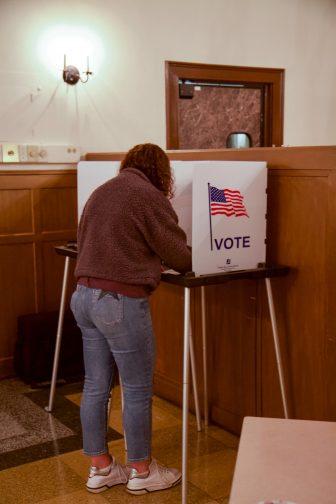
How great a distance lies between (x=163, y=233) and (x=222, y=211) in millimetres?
361

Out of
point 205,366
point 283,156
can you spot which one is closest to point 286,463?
point 283,156

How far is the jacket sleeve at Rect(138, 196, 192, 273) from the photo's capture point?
7.97 ft

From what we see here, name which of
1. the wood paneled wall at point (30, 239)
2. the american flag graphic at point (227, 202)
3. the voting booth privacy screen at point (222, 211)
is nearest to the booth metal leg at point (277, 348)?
the voting booth privacy screen at point (222, 211)

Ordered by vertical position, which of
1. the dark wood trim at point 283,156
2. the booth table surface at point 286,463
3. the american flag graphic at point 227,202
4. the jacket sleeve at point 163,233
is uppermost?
the dark wood trim at point 283,156

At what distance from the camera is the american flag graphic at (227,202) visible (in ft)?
8.80

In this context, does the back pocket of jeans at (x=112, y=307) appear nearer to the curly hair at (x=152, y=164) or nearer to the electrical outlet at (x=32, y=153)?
the curly hair at (x=152, y=164)

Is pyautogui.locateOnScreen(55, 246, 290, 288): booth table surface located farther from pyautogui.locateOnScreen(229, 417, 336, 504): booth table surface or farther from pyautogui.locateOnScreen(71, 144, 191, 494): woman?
pyautogui.locateOnScreen(229, 417, 336, 504): booth table surface

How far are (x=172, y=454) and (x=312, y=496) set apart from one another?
1.89 meters

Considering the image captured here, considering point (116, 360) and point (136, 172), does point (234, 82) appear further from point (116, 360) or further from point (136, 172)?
point (116, 360)

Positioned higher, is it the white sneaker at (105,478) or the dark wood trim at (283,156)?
the dark wood trim at (283,156)

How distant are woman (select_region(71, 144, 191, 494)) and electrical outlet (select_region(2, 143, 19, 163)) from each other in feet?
5.88

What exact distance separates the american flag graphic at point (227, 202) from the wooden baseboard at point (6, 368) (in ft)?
6.98

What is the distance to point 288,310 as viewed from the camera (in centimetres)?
290

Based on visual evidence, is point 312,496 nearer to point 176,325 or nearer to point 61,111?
point 176,325
